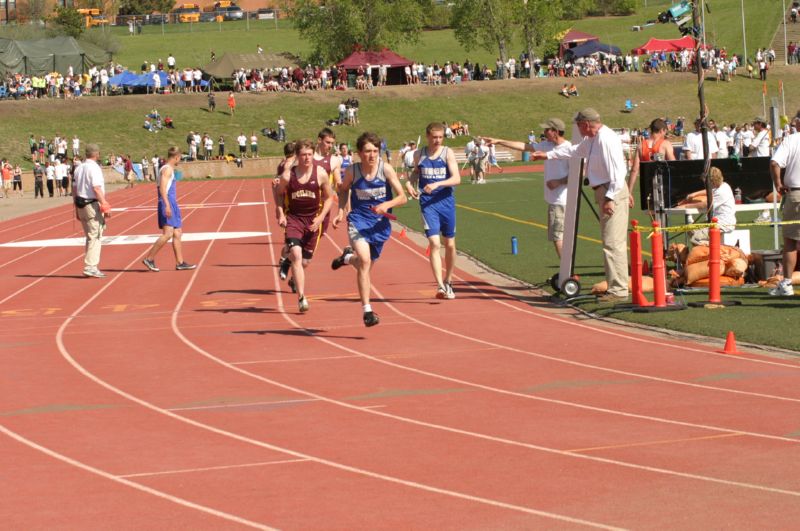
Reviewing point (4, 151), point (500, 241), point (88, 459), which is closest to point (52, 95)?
point (4, 151)

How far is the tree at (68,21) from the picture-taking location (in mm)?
106875

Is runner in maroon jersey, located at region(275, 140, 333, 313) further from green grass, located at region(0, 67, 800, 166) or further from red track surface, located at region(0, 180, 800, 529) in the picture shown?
green grass, located at region(0, 67, 800, 166)

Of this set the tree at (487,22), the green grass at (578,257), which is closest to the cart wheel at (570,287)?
the green grass at (578,257)

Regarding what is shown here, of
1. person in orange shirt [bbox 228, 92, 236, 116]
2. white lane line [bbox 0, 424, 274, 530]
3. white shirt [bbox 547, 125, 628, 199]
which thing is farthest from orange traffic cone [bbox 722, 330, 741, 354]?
person in orange shirt [bbox 228, 92, 236, 116]

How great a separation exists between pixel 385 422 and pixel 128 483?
6.42 feet

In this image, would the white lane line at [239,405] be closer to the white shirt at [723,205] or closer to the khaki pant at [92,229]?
the white shirt at [723,205]

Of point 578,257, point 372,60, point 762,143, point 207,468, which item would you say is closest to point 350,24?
point 372,60

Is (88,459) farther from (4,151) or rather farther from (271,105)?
(271,105)

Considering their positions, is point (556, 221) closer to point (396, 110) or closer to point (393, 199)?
point (393, 199)

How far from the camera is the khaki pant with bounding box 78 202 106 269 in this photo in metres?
18.8

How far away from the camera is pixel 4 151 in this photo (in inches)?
2562

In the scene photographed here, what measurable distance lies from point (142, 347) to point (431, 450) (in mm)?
5247

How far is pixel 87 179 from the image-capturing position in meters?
18.8

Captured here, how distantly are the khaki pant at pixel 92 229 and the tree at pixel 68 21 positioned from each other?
9119 cm
